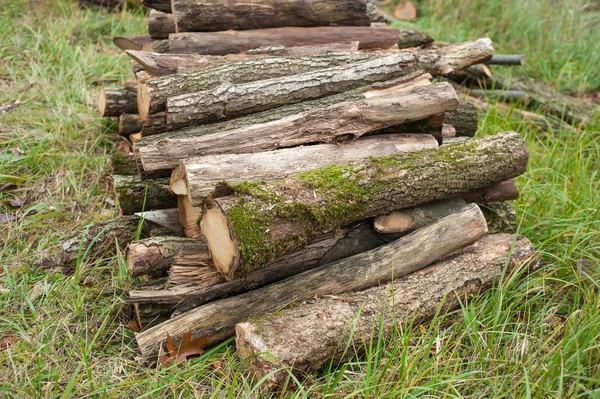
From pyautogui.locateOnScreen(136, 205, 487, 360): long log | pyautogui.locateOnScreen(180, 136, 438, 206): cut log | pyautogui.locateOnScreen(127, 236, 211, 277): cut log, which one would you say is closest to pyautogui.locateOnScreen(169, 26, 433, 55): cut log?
pyautogui.locateOnScreen(180, 136, 438, 206): cut log

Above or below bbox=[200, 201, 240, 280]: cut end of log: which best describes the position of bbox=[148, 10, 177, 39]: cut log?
above

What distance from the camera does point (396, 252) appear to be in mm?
3186

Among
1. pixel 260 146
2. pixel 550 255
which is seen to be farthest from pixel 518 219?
pixel 260 146

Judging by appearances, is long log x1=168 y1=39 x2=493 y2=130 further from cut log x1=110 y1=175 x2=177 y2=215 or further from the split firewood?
cut log x1=110 y1=175 x2=177 y2=215

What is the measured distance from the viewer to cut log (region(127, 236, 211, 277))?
10.0ft

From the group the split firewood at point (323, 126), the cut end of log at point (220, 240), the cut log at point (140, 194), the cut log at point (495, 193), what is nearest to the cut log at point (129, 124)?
the cut log at point (140, 194)

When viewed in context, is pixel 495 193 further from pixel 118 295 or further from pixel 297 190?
pixel 118 295

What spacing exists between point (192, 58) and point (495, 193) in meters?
2.25

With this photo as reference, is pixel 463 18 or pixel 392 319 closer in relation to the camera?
pixel 392 319

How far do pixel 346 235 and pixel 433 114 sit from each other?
3.33 feet

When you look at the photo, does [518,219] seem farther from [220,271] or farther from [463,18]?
[463,18]

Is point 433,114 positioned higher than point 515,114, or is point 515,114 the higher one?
point 433,114

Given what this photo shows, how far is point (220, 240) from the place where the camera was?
2.78 m

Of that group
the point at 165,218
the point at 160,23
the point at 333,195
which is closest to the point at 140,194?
the point at 165,218
